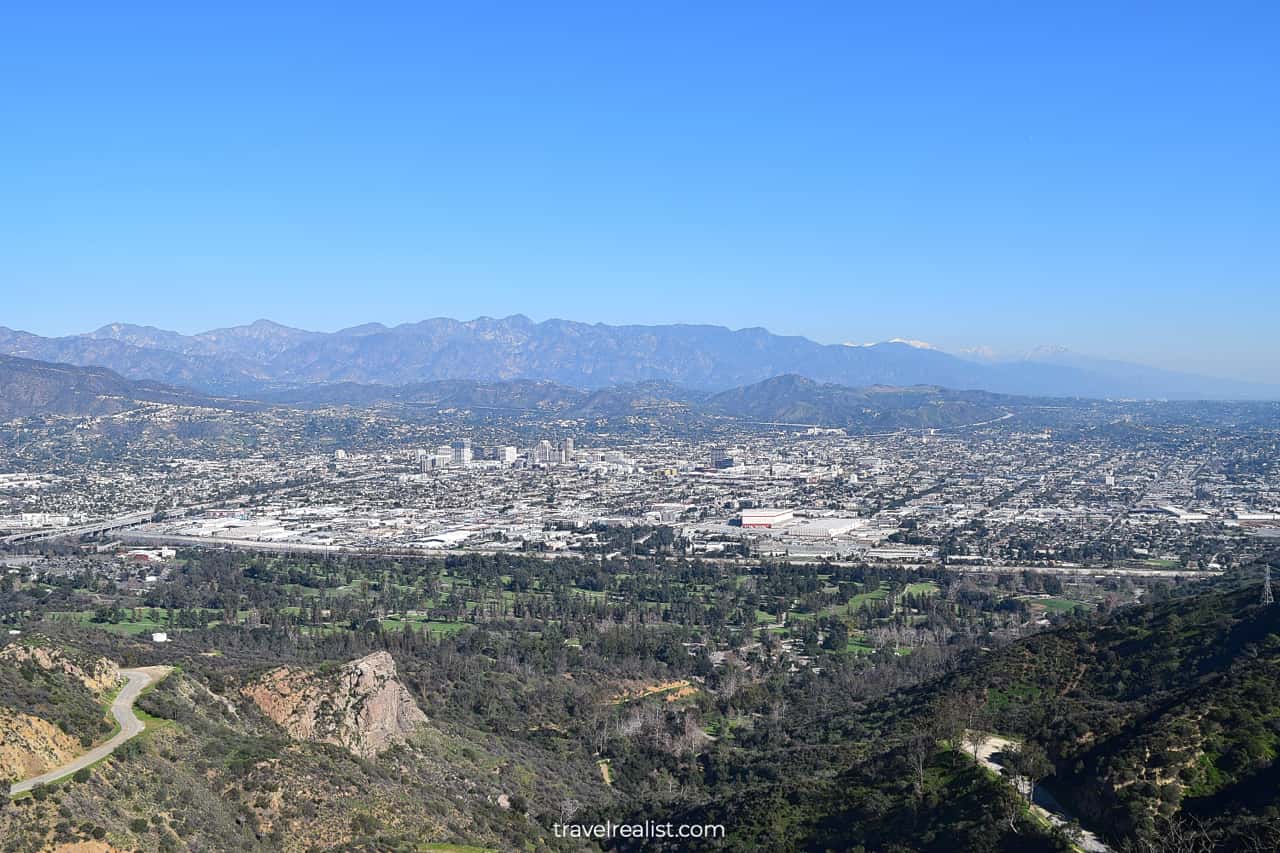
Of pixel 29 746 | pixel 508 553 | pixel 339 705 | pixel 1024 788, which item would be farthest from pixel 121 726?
pixel 508 553

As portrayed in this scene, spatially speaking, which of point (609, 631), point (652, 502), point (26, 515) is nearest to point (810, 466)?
point (652, 502)

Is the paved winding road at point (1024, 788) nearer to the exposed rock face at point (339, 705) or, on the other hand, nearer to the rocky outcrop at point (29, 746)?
the exposed rock face at point (339, 705)

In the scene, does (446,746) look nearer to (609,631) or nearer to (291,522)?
(609,631)

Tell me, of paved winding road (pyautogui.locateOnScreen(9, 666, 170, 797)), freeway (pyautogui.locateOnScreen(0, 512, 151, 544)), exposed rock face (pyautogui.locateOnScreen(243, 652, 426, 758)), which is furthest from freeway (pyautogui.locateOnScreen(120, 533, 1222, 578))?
paved winding road (pyautogui.locateOnScreen(9, 666, 170, 797))

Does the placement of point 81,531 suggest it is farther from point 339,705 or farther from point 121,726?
point 121,726

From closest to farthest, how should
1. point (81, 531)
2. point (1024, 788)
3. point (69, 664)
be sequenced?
point (1024, 788)
point (69, 664)
point (81, 531)

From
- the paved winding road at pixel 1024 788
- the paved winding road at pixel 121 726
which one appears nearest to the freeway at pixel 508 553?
the paved winding road at pixel 1024 788
